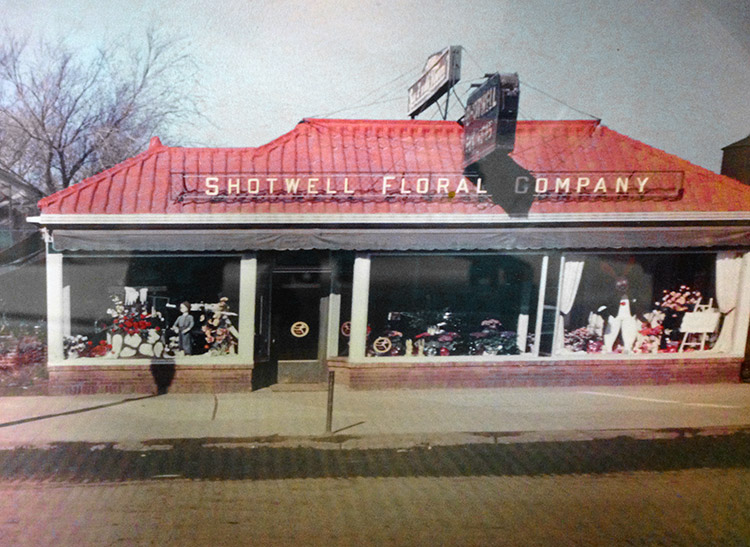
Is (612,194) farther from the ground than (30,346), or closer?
farther from the ground

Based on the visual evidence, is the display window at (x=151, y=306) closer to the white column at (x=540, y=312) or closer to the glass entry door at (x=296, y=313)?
the glass entry door at (x=296, y=313)

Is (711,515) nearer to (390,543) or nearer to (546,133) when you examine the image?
(390,543)

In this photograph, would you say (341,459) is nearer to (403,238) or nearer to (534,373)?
(403,238)

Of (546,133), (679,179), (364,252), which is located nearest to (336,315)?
(364,252)

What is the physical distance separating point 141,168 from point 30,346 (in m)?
3.55

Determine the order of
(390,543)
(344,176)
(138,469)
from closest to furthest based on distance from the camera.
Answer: (390,543) < (138,469) < (344,176)

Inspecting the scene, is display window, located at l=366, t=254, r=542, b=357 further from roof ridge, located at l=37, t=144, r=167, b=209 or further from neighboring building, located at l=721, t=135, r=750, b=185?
roof ridge, located at l=37, t=144, r=167, b=209

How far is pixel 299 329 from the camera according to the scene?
8.89 metres

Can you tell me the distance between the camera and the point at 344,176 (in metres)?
8.39

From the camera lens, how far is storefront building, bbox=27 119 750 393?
8.05m

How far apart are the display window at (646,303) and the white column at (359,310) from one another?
3.50 m

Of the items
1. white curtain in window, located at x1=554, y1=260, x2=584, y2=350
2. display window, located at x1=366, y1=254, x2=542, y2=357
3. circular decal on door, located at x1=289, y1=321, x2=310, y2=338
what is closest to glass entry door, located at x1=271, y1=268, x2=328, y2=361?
circular decal on door, located at x1=289, y1=321, x2=310, y2=338

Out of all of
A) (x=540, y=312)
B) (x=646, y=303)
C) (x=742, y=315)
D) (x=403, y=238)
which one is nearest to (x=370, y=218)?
(x=403, y=238)

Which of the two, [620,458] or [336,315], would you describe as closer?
[620,458]
